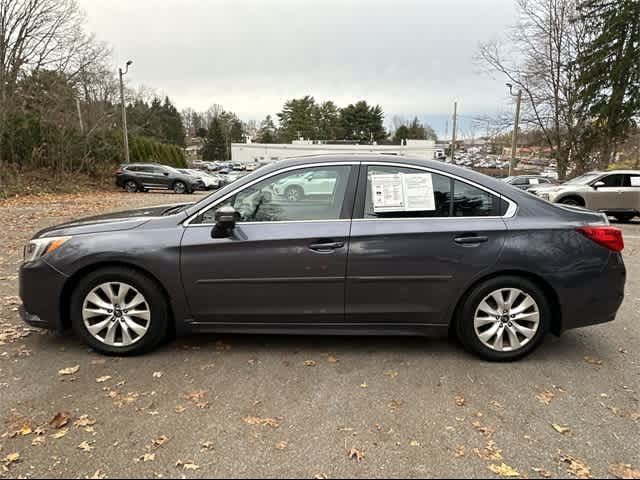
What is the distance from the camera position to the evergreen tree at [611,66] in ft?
73.2

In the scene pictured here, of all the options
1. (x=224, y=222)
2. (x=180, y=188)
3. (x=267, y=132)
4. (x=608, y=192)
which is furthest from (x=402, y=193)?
(x=267, y=132)

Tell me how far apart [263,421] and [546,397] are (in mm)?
1936

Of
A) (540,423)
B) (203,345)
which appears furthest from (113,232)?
(540,423)

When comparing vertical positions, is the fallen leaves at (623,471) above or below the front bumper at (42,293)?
below

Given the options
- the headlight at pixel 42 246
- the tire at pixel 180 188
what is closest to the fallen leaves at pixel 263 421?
the headlight at pixel 42 246

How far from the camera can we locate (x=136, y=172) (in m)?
23.0

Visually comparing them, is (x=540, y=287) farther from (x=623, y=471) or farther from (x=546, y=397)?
(x=623, y=471)

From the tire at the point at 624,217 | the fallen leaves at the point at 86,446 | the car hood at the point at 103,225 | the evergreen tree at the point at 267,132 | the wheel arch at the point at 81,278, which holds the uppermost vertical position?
the evergreen tree at the point at 267,132

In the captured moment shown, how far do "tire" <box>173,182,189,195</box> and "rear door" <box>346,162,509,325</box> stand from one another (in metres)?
21.3

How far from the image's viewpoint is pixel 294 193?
3.43 metres

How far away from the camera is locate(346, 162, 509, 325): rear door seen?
3.28m

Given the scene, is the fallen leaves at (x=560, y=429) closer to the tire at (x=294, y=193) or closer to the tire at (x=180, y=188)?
the tire at (x=294, y=193)

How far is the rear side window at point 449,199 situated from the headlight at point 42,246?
247cm

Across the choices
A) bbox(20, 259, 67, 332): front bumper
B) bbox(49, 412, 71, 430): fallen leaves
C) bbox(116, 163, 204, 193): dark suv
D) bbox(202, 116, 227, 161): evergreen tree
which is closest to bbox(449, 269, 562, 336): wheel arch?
bbox(49, 412, 71, 430): fallen leaves
